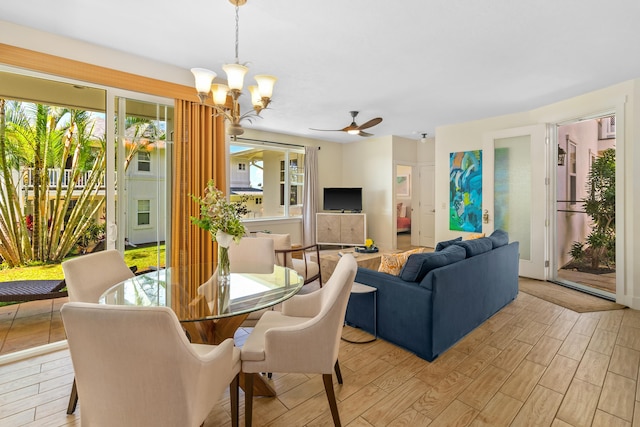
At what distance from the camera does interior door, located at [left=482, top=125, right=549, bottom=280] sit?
4359mm

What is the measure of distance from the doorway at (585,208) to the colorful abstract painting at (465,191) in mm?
1091

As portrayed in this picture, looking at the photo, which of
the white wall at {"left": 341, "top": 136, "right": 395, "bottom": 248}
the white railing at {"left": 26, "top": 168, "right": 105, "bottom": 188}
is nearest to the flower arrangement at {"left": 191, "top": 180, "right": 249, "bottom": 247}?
the white railing at {"left": 26, "top": 168, "right": 105, "bottom": 188}

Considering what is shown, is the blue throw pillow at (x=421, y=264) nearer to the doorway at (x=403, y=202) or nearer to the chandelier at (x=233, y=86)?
the chandelier at (x=233, y=86)

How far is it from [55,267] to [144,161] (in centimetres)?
267

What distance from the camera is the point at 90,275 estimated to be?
2016 millimetres

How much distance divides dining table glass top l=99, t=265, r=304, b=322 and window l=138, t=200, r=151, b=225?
1066 millimetres

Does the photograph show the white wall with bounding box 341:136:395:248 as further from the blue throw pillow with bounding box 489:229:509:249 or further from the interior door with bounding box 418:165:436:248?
the blue throw pillow with bounding box 489:229:509:249

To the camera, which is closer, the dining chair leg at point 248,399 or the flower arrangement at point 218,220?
the dining chair leg at point 248,399

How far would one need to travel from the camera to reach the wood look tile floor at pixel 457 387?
5.71ft

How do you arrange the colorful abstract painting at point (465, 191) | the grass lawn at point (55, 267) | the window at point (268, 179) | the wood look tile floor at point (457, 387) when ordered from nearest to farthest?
the wood look tile floor at point (457, 387)
the grass lawn at point (55, 267)
the colorful abstract painting at point (465, 191)
the window at point (268, 179)

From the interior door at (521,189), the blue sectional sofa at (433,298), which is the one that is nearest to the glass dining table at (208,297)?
the blue sectional sofa at (433,298)

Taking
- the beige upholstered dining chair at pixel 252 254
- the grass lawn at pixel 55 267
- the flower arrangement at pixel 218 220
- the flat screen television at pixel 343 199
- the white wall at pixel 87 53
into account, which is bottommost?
the grass lawn at pixel 55 267

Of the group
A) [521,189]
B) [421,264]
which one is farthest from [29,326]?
[521,189]

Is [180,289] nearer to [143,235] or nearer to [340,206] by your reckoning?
[143,235]
